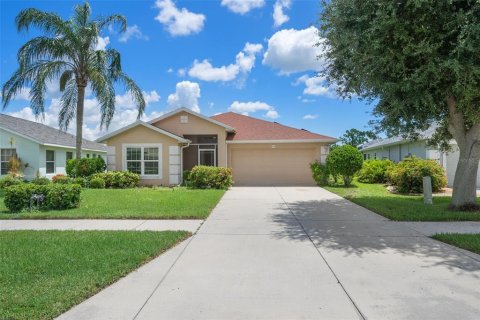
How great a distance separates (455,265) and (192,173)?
14229mm

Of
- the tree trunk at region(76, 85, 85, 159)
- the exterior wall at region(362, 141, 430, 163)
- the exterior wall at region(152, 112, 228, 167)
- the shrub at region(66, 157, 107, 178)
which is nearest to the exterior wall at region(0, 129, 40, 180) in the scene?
the shrub at region(66, 157, 107, 178)

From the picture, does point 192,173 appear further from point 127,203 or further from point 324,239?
point 324,239

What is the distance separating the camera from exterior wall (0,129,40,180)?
22953 millimetres

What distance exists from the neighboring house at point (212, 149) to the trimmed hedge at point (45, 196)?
8.69 meters

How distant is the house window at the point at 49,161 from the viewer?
24.3 m

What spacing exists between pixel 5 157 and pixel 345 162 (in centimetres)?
2115

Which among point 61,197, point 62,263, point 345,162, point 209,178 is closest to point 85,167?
point 209,178

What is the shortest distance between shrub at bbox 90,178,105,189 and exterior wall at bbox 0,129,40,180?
7487 millimetres

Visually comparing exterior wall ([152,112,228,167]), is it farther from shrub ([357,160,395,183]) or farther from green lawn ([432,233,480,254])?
green lawn ([432,233,480,254])

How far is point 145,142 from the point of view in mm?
19719

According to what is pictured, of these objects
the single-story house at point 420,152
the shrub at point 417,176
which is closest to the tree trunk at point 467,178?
the single-story house at point 420,152

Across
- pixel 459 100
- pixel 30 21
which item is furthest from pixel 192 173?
pixel 459 100

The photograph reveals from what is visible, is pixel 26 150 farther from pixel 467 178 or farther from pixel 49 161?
pixel 467 178

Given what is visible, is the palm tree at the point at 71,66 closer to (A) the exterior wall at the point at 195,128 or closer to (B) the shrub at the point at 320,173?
(A) the exterior wall at the point at 195,128
